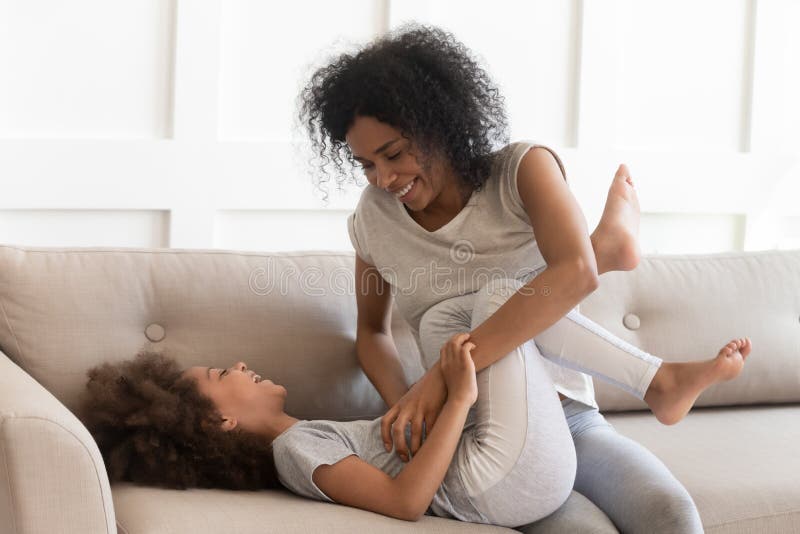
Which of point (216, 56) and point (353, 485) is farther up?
point (216, 56)

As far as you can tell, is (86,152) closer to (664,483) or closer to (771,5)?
(664,483)

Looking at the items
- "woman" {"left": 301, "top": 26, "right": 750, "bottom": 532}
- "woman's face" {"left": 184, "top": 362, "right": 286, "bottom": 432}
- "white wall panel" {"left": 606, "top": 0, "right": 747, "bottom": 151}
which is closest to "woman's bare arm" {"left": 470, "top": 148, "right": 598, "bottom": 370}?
"woman" {"left": 301, "top": 26, "right": 750, "bottom": 532}

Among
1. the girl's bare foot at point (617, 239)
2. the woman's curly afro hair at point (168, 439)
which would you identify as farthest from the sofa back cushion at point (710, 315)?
the woman's curly afro hair at point (168, 439)

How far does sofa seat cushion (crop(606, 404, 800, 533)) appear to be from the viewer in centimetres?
162

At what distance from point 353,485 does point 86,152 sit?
1.11m

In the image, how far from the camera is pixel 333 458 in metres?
1.49

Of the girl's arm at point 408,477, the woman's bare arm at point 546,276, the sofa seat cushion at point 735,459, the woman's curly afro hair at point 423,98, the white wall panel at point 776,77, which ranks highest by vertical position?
the white wall panel at point 776,77

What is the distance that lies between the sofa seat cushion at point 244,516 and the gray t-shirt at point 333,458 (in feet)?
0.06

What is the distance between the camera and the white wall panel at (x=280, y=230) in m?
2.35

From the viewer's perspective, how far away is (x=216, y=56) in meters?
2.26

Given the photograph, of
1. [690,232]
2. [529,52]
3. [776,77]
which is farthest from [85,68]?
[776,77]

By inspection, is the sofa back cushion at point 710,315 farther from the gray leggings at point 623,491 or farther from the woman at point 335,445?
the woman at point 335,445

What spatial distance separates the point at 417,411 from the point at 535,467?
0.20 m

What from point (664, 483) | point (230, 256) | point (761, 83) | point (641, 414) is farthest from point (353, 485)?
point (761, 83)
